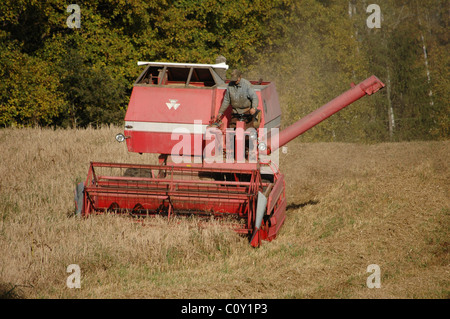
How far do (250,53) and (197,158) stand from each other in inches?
860

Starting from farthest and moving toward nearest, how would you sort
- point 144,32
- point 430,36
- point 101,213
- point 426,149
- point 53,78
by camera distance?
point 430,36 → point 144,32 → point 53,78 → point 426,149 → point 101,213

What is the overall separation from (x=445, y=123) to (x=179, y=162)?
83.0 feet

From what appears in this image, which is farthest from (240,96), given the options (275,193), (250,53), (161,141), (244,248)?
(250,53)

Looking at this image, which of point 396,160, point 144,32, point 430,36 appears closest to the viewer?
point 396,160

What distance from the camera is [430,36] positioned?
117 feet

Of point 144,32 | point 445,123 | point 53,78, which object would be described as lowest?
point 445,123

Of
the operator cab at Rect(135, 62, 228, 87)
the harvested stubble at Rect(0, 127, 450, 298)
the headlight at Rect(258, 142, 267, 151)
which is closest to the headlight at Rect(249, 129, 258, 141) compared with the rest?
the headlight at Rect(258, 142, 267, 151)

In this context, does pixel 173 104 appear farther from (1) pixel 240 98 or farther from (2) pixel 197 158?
(1) pixel 240 98

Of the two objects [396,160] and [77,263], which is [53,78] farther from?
[77,263]

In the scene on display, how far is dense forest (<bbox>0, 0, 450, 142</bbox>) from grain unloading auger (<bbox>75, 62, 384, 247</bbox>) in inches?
547

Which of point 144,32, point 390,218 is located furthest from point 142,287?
point 144,32

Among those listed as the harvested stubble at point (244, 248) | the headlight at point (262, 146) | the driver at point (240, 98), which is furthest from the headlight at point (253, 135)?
the harvested stubble at point (244, 248)

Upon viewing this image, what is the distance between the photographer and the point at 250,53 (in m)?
31.0

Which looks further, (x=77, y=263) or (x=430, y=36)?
(x=430, y=36)
